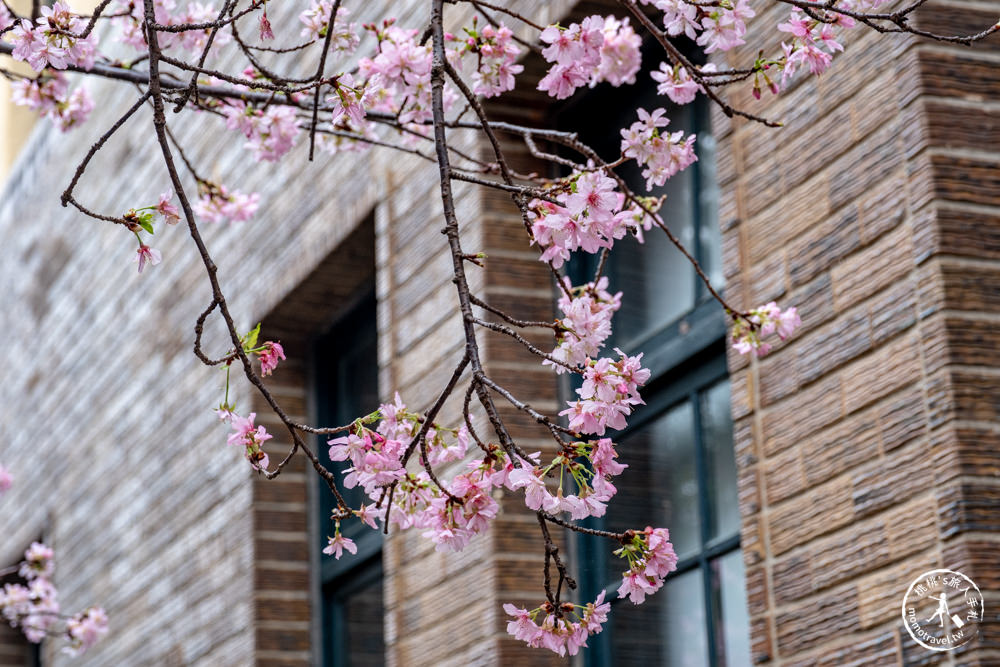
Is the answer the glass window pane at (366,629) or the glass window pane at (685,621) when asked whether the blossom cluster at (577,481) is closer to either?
the glass window pane at (685,621)

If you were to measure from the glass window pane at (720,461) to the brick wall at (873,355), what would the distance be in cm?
48

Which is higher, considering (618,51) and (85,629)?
(618,51)

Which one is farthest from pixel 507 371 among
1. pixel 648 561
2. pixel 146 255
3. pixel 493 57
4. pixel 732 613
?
pixel 648 561

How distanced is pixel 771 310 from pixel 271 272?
333 cm

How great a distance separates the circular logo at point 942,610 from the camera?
284 cm

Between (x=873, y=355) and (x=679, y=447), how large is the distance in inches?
44.5

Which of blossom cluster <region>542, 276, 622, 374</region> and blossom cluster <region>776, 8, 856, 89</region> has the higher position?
blossom cluster <region>776, 8, 856, 89</region>

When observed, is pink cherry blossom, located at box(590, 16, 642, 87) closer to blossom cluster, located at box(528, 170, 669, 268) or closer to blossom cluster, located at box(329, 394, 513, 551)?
blossom cluster, located at box(528, 170, 669, 268)

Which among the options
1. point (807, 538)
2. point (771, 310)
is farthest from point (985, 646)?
point (771, 310)

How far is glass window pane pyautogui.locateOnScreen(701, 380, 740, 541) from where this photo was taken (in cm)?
401

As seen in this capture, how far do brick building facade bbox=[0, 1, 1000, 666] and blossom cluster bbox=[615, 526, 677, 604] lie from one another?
2.19 feet

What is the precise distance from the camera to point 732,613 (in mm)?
3922

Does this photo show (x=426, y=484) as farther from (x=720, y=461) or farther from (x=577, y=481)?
(x=720, y=461)

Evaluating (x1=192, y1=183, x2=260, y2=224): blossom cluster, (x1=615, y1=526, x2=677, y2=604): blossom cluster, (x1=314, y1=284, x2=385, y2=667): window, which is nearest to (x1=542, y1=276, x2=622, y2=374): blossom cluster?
(x1=615, y1=526, x2=677, y2=604): blossom cluster
